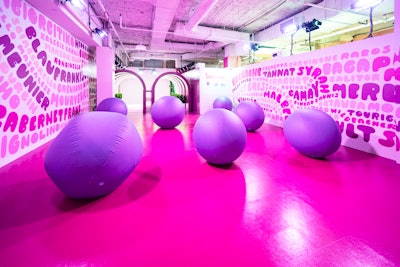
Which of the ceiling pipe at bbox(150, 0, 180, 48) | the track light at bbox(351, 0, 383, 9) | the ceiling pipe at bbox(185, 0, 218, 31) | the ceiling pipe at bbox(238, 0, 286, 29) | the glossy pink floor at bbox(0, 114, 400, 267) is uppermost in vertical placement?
the ceiling pipe at bbox(238, 0, 286, 29)

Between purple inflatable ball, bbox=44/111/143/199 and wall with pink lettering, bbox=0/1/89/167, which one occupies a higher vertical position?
wall with pink lettering, bbox=0/1/89/167

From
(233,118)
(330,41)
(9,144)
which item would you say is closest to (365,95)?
(233,118)

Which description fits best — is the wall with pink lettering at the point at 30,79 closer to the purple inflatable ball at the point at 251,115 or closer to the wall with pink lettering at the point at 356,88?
the purple inflatable ball at the point at 251,115

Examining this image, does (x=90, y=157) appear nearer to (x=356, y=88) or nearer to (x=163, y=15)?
(x=356, y=88)

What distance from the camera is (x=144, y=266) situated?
1547 mm

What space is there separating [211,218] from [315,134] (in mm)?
2501

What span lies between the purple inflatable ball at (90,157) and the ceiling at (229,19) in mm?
3631

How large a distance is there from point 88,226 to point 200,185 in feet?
4.31

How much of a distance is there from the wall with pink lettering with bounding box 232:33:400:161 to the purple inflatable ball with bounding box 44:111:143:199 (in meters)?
4.35

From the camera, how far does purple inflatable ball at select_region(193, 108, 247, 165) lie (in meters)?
3.33

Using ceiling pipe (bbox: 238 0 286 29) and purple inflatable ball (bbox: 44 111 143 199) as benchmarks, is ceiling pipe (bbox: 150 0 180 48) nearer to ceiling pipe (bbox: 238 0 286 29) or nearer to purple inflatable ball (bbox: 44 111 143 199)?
ceiling pipe (bbox: 238 0 286 29)

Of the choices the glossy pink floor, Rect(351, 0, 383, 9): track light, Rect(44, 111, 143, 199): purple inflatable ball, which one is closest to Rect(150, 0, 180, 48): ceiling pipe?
Rect(351, 0, 383, 9): track light

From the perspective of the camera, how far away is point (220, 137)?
332 centimetres

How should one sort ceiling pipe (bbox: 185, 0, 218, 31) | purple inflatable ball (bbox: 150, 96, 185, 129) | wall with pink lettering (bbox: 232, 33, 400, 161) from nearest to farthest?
wall with pink lettering (bbox: 232, 33, 400, 161), ceiling pipe (bbox: 185, 0, 218, 31), purple inflatable ball (bbox: 150, 96, 185, 129)
